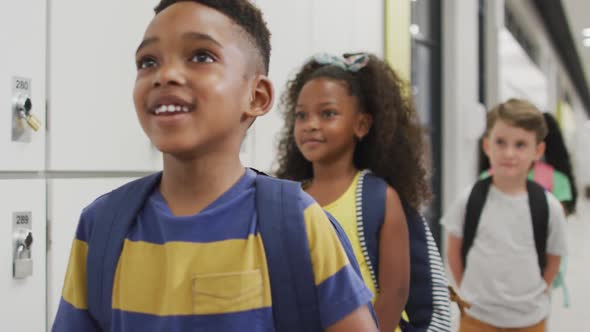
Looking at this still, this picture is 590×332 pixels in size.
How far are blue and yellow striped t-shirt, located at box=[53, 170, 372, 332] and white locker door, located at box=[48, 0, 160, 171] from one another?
0.67 metres

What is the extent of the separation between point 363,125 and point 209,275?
0.88 meters

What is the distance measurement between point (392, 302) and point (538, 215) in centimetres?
116

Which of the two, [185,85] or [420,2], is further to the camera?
[420,2]

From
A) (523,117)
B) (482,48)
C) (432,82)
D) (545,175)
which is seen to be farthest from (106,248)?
(482,48)

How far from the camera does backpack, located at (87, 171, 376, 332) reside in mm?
790

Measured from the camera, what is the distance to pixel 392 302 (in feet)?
4.29

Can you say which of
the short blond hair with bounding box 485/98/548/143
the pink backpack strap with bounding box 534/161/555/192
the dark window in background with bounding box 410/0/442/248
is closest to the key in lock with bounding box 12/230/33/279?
the short blond hair with bounding box 485/98/548/143

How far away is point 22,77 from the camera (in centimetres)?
130

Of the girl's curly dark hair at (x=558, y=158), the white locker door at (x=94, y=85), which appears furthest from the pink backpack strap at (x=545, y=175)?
the white locker door at (x=94, y=85)

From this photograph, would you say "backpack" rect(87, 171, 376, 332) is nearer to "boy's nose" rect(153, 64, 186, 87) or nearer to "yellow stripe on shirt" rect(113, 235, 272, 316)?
"yellow stripe on shirt" rect(113, 235, 272, 316)

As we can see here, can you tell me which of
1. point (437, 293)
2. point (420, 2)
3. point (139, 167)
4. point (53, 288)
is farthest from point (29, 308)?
point (420, 2)

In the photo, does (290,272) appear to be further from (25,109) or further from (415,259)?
(25,109)

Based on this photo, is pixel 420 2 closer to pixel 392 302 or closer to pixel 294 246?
pixel 392 302

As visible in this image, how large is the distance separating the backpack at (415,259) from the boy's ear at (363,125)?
14 centimetres
